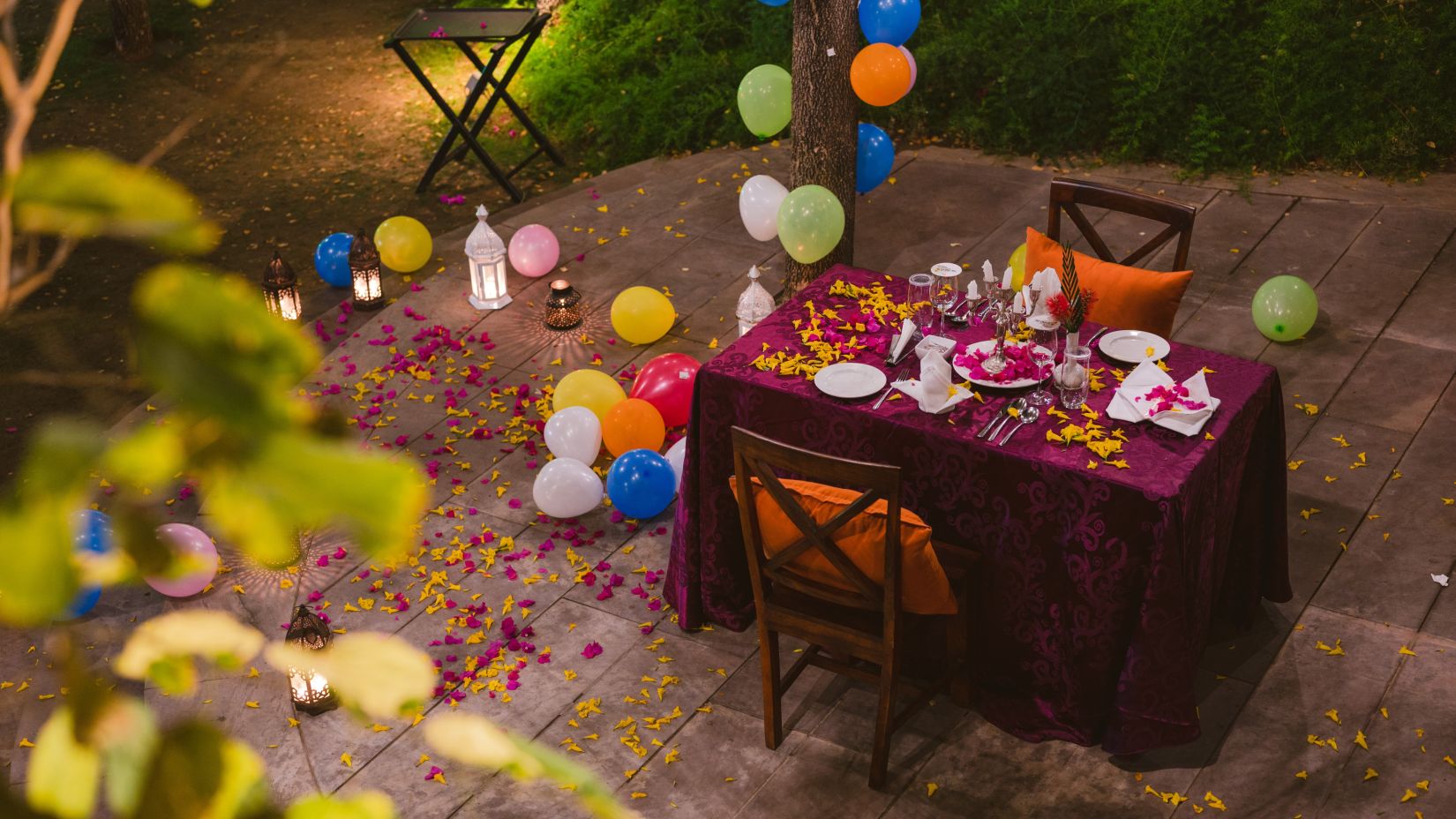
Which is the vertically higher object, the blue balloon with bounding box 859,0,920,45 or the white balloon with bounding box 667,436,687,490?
the blue balloon with bounding box 859,0,920,45

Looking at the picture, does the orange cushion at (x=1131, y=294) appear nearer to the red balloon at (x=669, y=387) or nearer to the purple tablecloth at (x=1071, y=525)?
the purple tablecloth at (x=1071, y=525)

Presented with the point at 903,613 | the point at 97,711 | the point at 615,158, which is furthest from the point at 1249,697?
the point at 615,158

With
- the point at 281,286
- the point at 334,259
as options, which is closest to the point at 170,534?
the point at 281,286

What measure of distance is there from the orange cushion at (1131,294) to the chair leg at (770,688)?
1540 millimetres

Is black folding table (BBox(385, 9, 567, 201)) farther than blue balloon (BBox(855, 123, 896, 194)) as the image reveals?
Yes

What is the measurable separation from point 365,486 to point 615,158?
7849 mm

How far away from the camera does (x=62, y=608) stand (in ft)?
1.22

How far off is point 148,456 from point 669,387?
4.41 metres

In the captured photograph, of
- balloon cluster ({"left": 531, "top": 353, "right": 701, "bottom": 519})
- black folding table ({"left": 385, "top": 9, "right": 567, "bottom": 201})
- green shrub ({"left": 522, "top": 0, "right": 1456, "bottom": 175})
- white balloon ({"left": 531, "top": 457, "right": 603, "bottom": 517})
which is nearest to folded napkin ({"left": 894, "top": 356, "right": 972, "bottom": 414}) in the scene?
balloon cluster ({"left": 531, "top": 353, "right": 701, "bottom": 519})

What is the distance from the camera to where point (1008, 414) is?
3.46 metres

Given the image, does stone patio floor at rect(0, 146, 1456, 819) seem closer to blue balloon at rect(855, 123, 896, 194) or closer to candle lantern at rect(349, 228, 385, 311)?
candle lantern at rect(349, 228, 385, 311)

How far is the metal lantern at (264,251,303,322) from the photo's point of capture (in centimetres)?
568

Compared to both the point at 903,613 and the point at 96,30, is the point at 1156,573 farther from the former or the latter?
the point at 96,30

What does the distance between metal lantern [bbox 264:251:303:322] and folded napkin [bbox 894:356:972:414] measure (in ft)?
10.6
